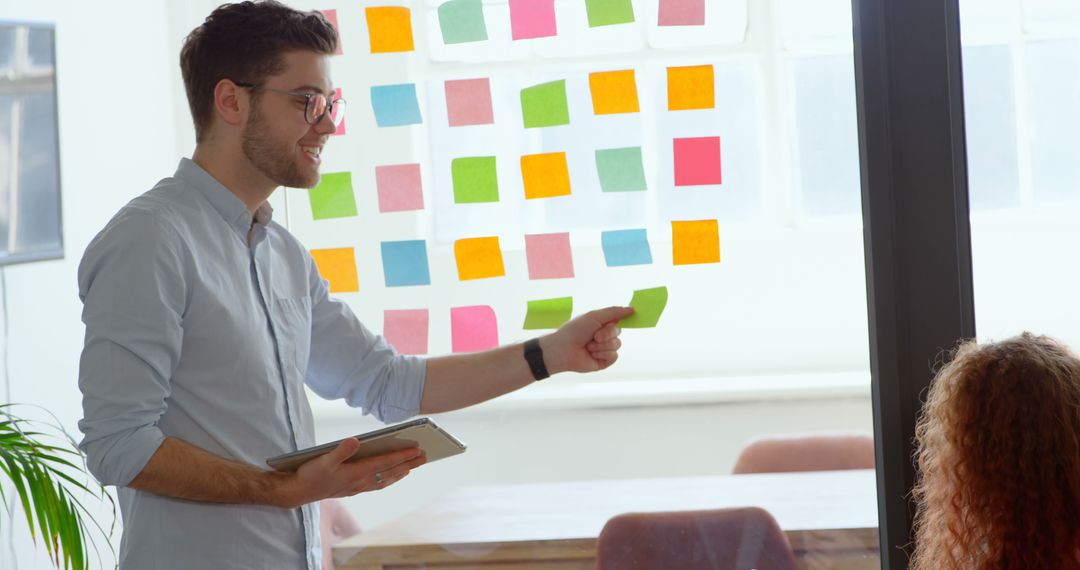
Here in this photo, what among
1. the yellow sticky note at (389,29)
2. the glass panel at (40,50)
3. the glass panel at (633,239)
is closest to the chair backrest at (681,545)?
the glass panel at (633,239)

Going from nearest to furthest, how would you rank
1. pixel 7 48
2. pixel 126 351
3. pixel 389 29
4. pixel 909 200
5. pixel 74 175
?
pixel 126 351 < pixel 909 200 < pixel 389 29 < pixel 7 48 < pixel 74 175

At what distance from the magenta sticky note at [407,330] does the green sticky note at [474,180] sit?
9.0 inches

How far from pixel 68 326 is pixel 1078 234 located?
83.8 inches

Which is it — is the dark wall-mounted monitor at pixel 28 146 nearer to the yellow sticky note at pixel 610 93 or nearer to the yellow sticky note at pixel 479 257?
the yellow sticky note at pixel 479 257

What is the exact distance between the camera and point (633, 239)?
1928 mm

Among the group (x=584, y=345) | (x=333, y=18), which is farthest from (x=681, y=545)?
(x=333, y=18)

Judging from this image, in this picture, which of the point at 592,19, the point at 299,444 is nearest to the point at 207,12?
the point at 592,19

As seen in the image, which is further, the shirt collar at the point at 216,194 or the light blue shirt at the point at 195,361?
the shirt collar at the point at 216,194

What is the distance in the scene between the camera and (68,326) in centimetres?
243

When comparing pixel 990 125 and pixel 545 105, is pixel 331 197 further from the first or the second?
pixel 990 125

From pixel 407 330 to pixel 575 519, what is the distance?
0.48 m

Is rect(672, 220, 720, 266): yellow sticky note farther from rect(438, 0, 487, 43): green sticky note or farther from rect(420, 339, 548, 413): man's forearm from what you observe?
rect(438, 0, 487, 43): green sticky note

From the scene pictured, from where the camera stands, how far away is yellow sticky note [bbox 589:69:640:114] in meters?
1.91

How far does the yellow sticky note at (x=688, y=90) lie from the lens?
1.90 metres
